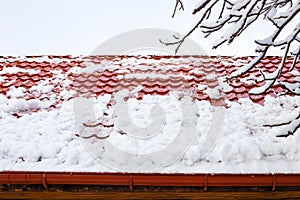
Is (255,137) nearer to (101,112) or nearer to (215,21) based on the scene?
(215,21)

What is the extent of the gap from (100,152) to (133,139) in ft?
1.21

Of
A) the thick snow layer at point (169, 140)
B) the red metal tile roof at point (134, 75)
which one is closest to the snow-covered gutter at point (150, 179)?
the thick snow layer at point (169, 140)

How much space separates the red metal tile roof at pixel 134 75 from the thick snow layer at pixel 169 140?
34 cm

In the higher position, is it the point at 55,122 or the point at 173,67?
the point at 173,67

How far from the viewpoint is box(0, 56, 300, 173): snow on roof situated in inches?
133

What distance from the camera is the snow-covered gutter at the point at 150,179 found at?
10.5 ft

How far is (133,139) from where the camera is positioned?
11.8ft

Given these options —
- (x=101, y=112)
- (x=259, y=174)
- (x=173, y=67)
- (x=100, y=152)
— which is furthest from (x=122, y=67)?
(x=259, y=174)

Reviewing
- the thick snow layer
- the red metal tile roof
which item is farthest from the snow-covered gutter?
the red metal tile roof

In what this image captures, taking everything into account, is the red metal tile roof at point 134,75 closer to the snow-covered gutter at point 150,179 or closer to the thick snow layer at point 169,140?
the thick snow layer at point 169,140

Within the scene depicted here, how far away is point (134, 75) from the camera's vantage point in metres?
5.22

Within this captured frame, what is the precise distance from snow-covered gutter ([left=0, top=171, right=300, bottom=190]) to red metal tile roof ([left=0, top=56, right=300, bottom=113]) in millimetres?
1303

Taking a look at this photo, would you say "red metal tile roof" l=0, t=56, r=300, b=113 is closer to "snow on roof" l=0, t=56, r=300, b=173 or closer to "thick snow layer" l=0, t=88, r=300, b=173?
"snow on roof" l=0, t=56, r=300, b=173

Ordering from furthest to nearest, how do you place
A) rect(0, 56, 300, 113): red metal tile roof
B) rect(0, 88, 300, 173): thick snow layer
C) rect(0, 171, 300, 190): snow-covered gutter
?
rect(0, 56, 300, 113): red metal tile roof
rect(0, 88, 300, 173): thick snow layer
rect(0, 171, 300, 190): snow-covered gutter
